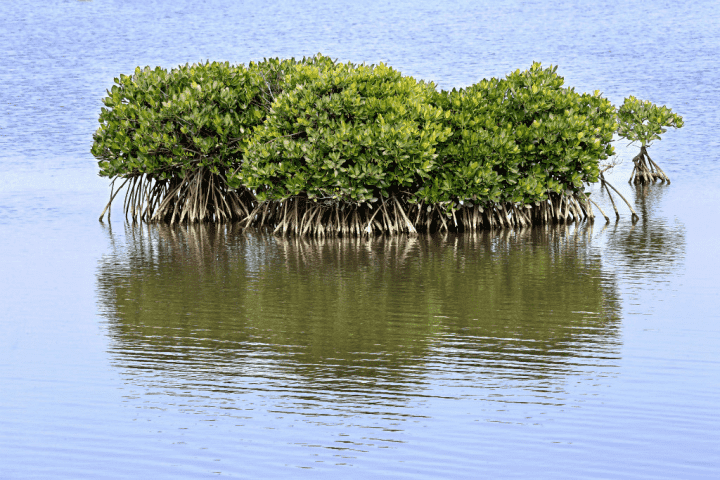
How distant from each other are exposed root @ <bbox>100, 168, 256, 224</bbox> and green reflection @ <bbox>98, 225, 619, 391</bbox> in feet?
9.78

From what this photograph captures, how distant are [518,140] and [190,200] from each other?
683 centimetres

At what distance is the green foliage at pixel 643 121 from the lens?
90.7ft

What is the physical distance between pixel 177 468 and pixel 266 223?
46.5 ft

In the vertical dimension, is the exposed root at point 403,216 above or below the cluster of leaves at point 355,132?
below

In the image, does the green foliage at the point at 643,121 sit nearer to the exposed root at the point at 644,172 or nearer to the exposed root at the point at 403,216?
the exposed root at the point at 644,172

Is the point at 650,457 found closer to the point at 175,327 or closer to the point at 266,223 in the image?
the point at 175,327

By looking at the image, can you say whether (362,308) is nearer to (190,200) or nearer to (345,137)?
(345,137)

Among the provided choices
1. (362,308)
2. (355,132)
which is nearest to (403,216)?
(355,132)

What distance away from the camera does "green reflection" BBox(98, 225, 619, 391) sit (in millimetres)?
9664

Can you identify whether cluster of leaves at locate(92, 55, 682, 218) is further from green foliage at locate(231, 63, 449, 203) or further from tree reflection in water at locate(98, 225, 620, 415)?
tree reflection in water at locate(98, 225, 620, 415)

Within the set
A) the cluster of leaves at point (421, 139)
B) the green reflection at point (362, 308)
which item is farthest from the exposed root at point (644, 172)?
the green reflection at point (362, 308)

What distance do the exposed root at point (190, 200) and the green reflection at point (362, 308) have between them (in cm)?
298

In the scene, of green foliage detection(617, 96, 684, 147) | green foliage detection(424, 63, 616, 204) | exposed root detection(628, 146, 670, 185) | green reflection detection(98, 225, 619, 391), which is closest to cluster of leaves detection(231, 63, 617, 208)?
green foliage detection(424, 63, 616, 204)

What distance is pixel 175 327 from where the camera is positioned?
11344mm
